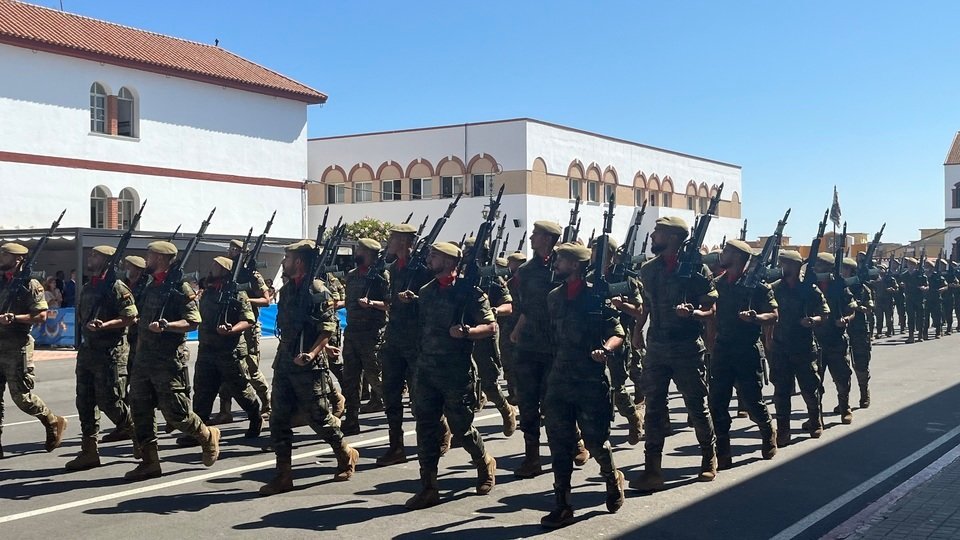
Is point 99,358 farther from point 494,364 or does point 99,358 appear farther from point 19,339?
point 494,364

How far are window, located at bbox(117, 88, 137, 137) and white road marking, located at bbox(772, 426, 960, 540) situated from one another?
25263mm

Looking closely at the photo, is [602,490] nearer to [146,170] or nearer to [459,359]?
[459,359]

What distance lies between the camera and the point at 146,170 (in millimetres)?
28891

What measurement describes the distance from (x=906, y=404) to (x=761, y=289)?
14.1 feet

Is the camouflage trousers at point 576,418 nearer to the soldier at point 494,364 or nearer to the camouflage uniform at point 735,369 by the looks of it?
the camouflage uniform at point 735,369

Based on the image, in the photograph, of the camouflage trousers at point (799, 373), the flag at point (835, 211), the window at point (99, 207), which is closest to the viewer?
the camouflage trousers at point (799, 373)

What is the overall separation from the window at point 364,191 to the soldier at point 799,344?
1370 inches

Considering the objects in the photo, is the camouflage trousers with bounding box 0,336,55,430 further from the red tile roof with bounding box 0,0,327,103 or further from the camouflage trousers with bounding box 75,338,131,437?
the red tile roof with bounding box 0,0,327,103

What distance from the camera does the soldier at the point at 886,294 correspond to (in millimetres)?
22250

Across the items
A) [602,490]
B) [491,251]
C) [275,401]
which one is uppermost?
[491,251]

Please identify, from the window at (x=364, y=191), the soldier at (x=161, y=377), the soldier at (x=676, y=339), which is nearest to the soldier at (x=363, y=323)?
the soldier at (x=161, y=377)

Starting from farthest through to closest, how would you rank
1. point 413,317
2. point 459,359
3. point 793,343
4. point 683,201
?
1. point 683,201
2. point 793,343
3. point 413,317
4. point 459,359

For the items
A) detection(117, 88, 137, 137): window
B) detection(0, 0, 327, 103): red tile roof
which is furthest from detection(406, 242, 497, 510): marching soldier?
detection(117, 88, 137, 137): window

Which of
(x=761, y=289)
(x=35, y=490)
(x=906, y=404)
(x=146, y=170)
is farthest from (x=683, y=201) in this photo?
(x=35, y=490)
